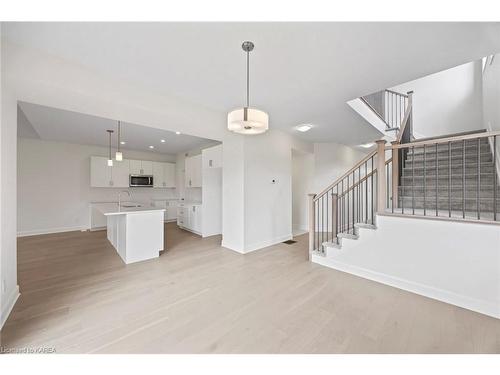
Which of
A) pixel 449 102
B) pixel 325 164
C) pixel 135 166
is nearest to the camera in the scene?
pixel 449 102

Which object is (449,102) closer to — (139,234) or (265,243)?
(265,243)

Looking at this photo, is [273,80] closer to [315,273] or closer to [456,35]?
[456,35]

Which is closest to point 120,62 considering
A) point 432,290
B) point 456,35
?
point 456,35

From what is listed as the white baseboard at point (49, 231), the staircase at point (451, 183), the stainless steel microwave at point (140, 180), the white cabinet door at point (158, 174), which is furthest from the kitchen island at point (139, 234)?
the staircase at point (451, 183)

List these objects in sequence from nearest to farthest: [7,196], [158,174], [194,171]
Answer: [7,196] → [194,171] → [158,174]

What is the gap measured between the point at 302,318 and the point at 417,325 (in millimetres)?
1028

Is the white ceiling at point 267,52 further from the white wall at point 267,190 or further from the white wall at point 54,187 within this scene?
the white wall at point 54,187

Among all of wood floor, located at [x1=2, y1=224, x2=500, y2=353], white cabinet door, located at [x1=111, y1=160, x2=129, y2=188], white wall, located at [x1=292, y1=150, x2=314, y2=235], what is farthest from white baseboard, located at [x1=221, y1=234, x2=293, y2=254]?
white cabinet door, located at [x1=111, y1=160, x2=129, y2=188]

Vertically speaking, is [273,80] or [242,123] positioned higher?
[273,80]

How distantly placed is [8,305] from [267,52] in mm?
3568

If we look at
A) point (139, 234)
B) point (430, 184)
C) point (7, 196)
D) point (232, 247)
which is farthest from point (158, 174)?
point (430, 184)

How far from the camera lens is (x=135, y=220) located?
3.49m

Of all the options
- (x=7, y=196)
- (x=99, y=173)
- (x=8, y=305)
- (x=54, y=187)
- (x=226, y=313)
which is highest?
(x=99, y=173)

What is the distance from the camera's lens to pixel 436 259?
7.59ft
